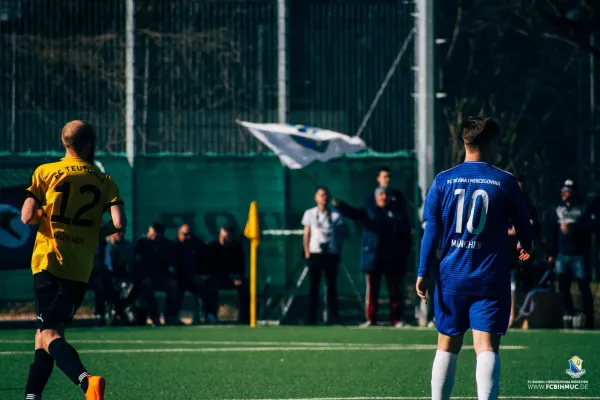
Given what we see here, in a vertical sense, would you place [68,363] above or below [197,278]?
above

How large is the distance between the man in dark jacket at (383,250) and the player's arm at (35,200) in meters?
10.5

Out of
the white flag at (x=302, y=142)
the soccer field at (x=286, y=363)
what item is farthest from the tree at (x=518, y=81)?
the soccer field at (x=286, y=363)

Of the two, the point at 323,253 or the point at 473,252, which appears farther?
the point at 323,253

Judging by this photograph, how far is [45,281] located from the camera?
8.71m

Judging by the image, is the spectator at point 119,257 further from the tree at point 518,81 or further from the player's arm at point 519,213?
the tree at point 518,81

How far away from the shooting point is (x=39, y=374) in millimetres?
8766

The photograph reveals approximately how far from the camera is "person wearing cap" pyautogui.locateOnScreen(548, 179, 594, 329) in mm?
18609

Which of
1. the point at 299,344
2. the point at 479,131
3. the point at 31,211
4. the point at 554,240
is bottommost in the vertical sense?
the point at 299,344

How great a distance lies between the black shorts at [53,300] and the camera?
8711 millimetres

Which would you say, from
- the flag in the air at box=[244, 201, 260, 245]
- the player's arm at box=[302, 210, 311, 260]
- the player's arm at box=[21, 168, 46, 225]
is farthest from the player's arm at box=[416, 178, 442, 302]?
the player's arm at box=[302, 210, 311, 260]

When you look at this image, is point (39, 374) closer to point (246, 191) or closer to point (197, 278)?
point (197, 278)

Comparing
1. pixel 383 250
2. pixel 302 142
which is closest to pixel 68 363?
pixel 383 250

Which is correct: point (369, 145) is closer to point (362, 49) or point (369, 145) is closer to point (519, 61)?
point (362, 49)

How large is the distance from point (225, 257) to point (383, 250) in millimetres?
2239
